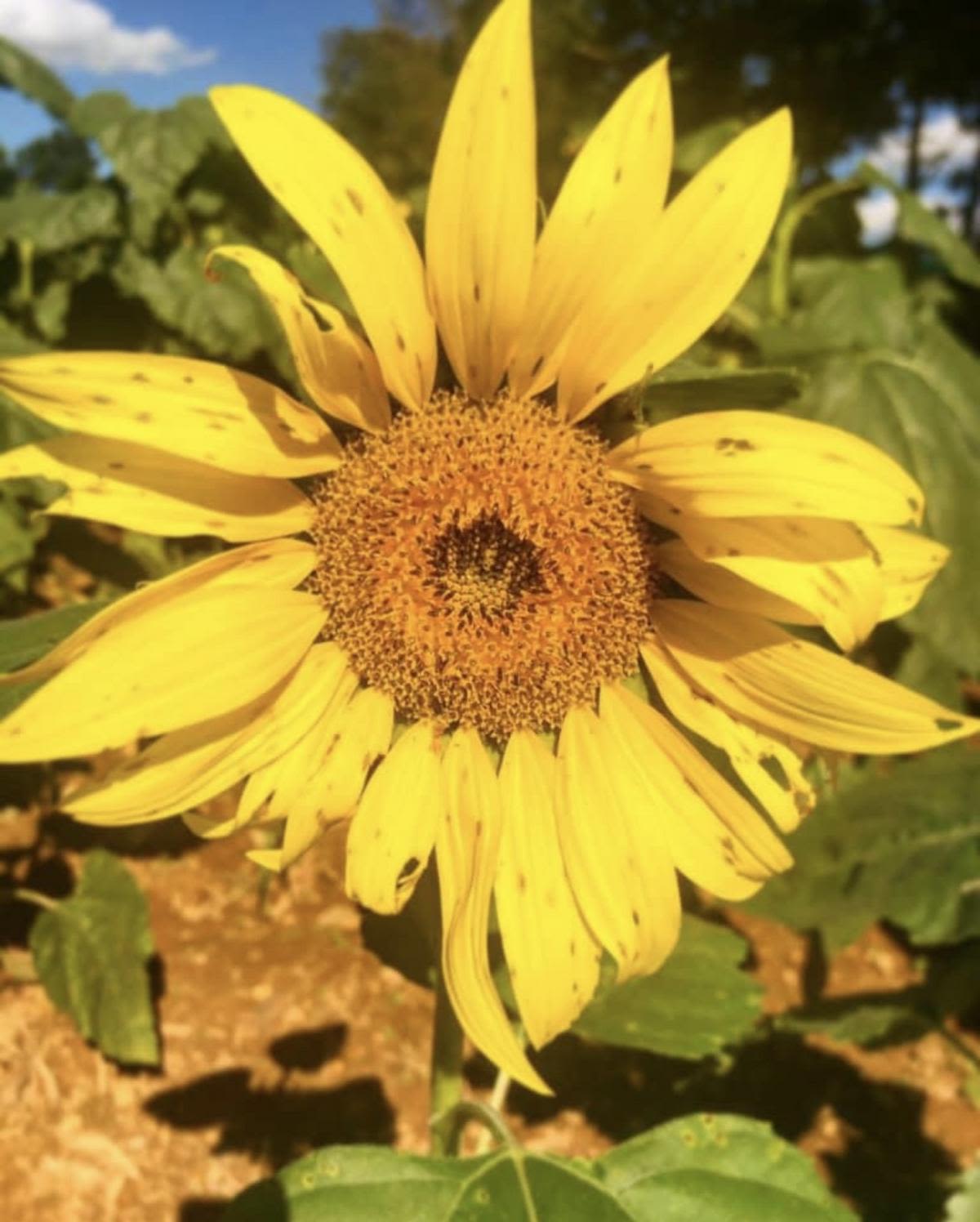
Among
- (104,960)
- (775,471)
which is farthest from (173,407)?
(104,960)

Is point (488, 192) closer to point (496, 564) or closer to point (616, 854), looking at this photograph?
point (496, 564)

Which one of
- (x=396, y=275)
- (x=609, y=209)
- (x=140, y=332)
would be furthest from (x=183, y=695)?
(x=140, y=332)

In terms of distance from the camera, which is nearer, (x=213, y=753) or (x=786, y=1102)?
(x=213, y=753)

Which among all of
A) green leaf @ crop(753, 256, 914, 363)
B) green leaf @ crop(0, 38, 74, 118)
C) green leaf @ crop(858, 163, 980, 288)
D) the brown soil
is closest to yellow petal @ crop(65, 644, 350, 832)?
the brown soil

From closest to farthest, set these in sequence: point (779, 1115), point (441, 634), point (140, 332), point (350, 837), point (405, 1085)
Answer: point (350, 837) < point (441, 634) < point (405, 1085) < point (779, 1115) < point (140, 332)

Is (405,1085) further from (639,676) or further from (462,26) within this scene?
(462,26)

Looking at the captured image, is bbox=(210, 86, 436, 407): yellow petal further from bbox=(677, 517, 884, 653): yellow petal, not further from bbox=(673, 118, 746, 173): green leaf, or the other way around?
bbox=(673, 118, 746, 173): green leaf
